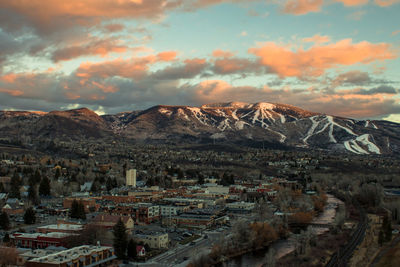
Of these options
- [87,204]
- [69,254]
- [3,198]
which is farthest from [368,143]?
[69,254]

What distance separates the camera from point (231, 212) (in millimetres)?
50969

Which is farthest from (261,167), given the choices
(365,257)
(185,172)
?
(365,257)

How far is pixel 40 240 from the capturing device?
3047cm

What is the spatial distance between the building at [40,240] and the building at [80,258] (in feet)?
8.65

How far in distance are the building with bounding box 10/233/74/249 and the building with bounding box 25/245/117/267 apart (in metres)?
2.64

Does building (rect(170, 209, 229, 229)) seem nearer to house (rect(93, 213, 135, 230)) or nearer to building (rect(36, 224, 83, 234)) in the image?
house (rect(93, 213, 135, 230))

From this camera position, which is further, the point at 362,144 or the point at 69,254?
the point at 362,144

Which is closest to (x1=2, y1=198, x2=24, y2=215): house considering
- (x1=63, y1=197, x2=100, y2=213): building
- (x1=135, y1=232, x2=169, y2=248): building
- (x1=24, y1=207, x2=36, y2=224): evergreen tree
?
(x1=63, y1=197, x2=100, y2=213): building

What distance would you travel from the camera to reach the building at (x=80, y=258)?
2444cm

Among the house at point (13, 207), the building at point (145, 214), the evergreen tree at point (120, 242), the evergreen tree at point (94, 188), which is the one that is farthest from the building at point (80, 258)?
the evergreen tree at point (94, 188)

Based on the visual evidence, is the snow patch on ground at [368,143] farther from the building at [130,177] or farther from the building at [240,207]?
the building at [240,207]

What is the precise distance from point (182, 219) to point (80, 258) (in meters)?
18.1

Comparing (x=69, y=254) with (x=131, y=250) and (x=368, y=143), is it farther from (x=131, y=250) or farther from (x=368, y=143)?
(x=368, y=143)

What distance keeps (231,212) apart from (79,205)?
16.7 m
